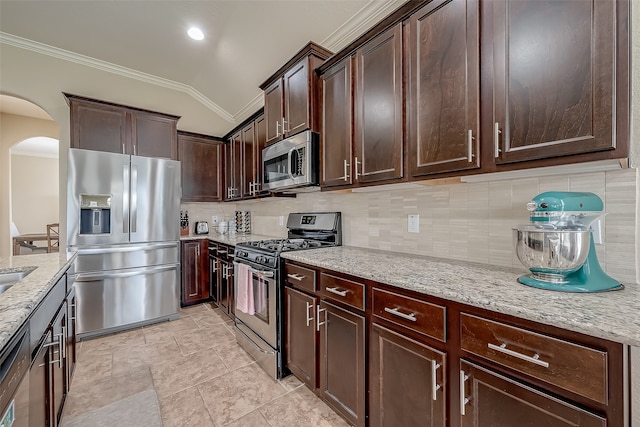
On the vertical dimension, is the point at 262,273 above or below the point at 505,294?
below

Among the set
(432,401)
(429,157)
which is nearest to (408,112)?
(429,157)

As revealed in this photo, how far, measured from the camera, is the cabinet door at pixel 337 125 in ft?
6.13

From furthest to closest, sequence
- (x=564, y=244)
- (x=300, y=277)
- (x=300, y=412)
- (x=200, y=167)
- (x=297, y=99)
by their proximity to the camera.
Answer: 1. (x=200, y=167)
2. (x=297, y=99)
3. (x=300, y=277)
4. (x=300, y=412)
5. (x=564, y=244)

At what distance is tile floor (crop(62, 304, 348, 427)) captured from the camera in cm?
163

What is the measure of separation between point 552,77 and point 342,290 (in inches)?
51.3

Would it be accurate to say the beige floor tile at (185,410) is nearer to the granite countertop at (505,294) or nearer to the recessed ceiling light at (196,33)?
the granite countertop at (505,294)

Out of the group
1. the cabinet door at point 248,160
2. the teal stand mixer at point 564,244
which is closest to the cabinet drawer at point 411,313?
the teal stand mixer at point 564,244

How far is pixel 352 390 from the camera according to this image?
144cm

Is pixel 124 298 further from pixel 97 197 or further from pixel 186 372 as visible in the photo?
pixel 186 372

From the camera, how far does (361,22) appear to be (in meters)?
2.15

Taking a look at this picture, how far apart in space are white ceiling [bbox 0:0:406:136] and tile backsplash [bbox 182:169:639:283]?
55.6 inches

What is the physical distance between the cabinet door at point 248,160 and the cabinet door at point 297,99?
39.4 inches

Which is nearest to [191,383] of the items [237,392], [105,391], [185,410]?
[185,410]

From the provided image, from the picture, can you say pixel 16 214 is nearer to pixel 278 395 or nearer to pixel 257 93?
pixel 257 93
